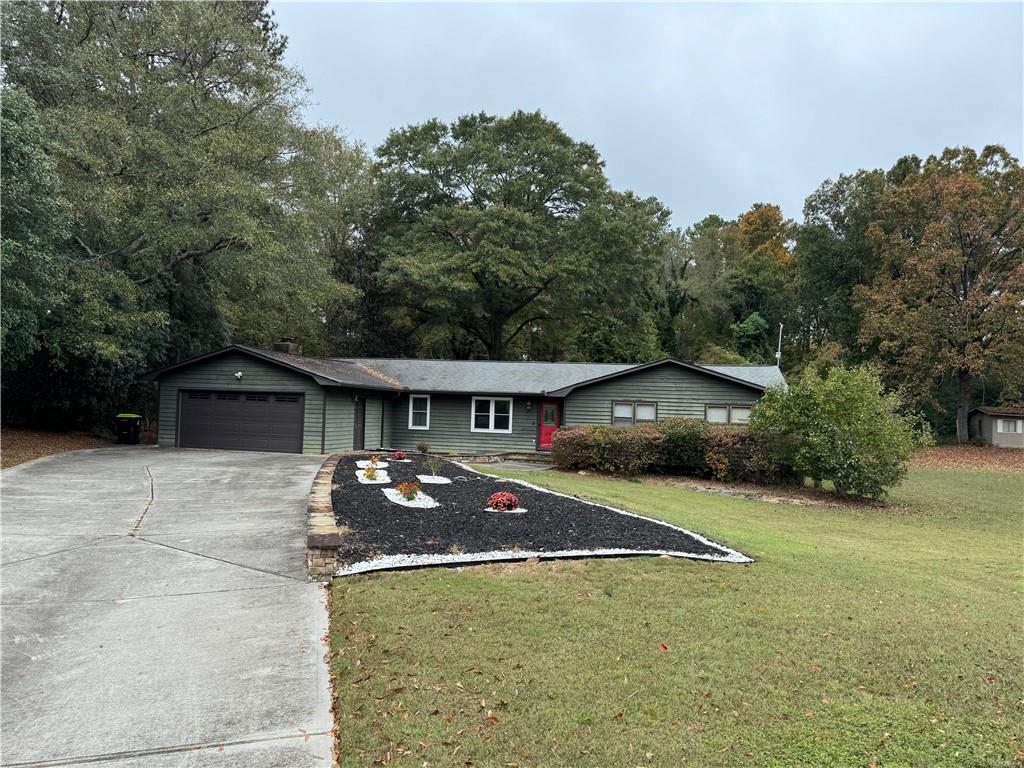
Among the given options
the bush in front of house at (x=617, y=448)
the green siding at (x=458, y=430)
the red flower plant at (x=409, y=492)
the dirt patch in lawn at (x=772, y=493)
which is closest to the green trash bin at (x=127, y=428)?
the green siding at (x=458, y=430)

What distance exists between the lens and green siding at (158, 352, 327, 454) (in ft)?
60.7

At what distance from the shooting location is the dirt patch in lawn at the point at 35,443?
15227mm

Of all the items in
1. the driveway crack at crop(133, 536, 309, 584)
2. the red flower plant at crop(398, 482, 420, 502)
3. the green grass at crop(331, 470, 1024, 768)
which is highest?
the red flower plant at crop(398, 482, 420, 502)

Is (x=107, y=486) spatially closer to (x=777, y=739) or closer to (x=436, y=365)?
(x=777, y=739)

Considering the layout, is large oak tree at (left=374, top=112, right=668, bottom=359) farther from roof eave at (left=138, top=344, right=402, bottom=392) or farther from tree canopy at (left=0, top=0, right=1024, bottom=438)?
roof eave at (left=138, top=344, right=402, bottom=392)

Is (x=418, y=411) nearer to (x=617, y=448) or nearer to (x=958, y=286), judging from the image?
(x=617, y=448)

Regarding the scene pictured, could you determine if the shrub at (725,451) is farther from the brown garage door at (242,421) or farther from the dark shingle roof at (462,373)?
the brown garage door at (242,421)

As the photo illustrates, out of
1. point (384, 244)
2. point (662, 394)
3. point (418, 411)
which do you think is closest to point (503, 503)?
point (662, 394)

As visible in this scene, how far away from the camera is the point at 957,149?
114 ft

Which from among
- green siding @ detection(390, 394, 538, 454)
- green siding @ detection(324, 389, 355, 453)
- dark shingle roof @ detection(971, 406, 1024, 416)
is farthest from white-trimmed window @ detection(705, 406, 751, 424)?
dark shingle roof @ detection(971, 406, 1024, 416)

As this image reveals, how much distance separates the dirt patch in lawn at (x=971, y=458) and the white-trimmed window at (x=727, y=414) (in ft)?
30.3

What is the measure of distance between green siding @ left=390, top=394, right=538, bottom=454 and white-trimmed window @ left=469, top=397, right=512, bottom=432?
0.48 feet

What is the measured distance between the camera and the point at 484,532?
304 inches

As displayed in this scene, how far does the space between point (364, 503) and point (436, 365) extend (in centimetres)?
1525
